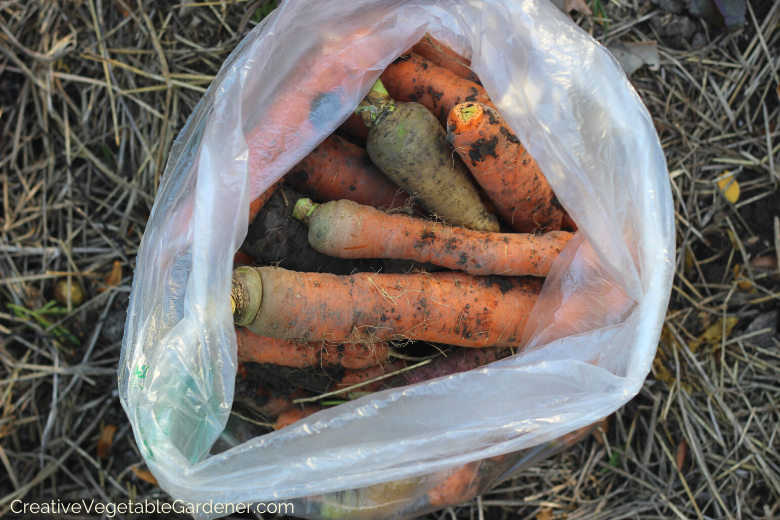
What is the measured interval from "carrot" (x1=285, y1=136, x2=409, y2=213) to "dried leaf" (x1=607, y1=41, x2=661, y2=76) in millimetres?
661

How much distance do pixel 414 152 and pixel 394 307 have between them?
0.31m

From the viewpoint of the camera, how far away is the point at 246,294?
0.91m

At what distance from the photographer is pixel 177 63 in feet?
4.31

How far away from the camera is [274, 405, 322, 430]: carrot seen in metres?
1.12

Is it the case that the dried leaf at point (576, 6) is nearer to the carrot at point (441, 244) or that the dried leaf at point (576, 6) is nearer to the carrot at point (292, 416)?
the carrot at point (441, 244)

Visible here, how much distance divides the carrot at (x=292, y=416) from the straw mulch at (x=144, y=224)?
0.41 metres

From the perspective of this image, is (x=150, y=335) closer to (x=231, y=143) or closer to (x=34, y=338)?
(x=231, y=143)

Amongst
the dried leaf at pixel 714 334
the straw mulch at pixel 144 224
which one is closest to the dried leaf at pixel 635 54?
the straw mulch at pixel 144 224

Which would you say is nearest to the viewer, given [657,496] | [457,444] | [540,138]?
[457,444]

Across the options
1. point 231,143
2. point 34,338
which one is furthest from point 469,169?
point 34,338

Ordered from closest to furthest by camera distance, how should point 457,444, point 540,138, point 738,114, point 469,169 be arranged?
point 457,444
point 540,138
point 469,169
point 738,114

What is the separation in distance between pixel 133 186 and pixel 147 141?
0.39 ft

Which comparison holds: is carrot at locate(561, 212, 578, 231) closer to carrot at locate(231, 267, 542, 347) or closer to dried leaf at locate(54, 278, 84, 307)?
carrot at locate(231, 267, 542, 347)

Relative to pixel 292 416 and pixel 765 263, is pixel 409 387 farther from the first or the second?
pixel 765 263
